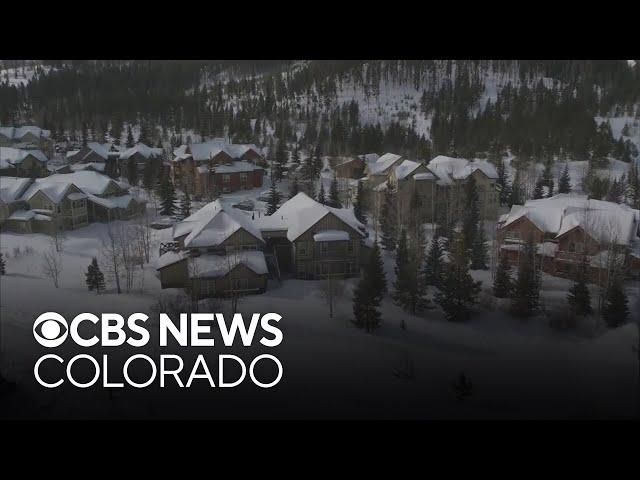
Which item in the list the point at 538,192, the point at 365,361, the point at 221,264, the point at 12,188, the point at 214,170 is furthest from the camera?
the point at 214,170

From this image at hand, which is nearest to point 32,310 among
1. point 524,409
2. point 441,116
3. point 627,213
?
point 524,409

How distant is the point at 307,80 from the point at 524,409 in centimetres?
3313

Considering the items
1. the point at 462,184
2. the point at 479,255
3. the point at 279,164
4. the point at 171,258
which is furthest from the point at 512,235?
the point at 279,164

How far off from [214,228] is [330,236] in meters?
2.32

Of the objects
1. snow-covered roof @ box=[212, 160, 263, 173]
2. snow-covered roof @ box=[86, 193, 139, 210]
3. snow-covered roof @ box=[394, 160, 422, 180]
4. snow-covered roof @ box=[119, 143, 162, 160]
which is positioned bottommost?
snow-covered roof @ box=[86, 193, 139, 210]

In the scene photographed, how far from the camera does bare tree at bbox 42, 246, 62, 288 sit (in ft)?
32.4

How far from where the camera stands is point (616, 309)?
8.23m

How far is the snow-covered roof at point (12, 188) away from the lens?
1323 centimetres

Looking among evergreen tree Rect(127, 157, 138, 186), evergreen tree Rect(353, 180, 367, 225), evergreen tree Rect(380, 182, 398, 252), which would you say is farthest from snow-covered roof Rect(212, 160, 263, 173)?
evergreen tree Rect(380, 182, 398, 252)

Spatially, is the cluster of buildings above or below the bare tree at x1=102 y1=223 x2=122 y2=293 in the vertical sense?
above

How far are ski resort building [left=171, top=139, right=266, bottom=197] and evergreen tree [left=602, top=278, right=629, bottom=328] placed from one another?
12701 mm

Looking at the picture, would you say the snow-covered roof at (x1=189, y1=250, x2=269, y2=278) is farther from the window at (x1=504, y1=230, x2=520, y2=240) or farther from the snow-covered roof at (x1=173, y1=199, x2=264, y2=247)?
the window at (x1=504, y1=230, x2=520, y2=240)

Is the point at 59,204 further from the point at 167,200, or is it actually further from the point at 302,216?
the point at 302,216

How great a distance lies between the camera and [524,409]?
6.21 meters
